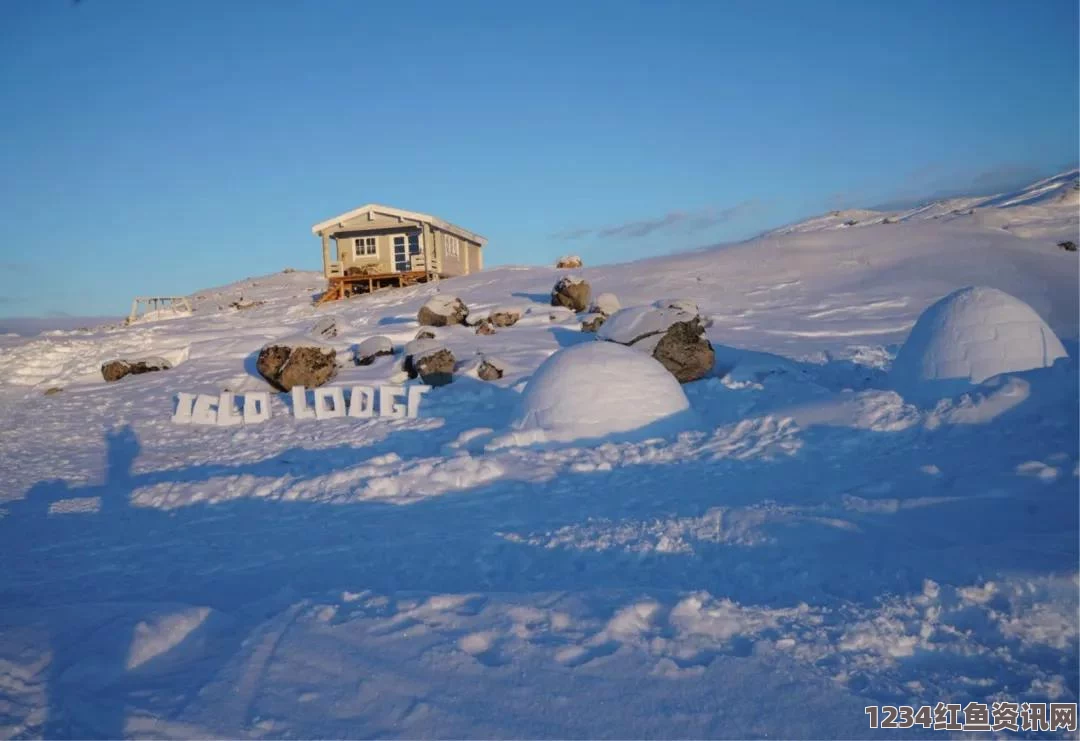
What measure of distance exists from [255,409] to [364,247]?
22.4m

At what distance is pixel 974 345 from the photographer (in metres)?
8.53

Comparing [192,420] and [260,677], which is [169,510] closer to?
[260,677]

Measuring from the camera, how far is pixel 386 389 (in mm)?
12141

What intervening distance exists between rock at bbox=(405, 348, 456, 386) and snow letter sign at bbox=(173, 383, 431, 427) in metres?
0.65

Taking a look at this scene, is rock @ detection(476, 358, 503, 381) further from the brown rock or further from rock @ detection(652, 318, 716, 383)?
rock @ detection(652, 318, 716, 383)

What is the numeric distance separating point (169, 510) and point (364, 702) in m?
5.21

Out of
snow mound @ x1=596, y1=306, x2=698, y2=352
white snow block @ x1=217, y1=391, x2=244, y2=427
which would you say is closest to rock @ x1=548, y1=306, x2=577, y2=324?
snow mound @ x1=596, y1=306, x2=698, y2=352

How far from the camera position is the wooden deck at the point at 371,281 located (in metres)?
32.3

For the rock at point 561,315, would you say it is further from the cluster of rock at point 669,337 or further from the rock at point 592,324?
the cluster of rock at point 669,337

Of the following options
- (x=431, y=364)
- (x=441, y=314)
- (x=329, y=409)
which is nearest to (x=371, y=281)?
(x=441, y=314)

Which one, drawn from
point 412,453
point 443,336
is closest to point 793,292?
point 443,336

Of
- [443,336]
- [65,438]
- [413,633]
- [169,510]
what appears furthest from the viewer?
[443,336]

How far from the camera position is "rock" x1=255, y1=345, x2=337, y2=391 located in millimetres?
14312

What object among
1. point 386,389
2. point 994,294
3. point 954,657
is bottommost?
point 954,657
